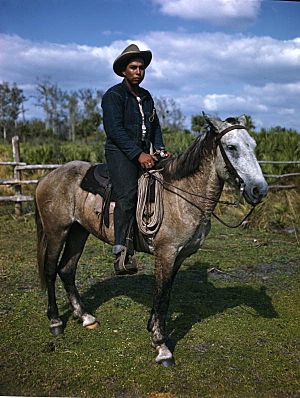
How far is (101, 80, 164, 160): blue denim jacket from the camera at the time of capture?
3.59 meters

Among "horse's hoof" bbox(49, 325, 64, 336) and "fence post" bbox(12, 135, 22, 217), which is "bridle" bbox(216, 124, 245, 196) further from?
"fence post" bbox(12, 135, 22, 217)

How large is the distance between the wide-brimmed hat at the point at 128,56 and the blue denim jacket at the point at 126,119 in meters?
0.14

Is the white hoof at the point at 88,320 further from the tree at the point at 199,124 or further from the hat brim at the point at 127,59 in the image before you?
the hat brim at the point at 127,59

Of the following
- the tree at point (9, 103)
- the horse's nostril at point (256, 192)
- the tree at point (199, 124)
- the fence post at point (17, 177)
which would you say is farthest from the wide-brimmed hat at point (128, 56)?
the tree at point (9, 103)

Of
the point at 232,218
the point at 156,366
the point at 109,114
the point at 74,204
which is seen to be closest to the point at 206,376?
the point at 156,366

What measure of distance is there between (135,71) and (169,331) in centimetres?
247

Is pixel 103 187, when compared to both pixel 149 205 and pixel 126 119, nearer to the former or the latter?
pixel 149 205

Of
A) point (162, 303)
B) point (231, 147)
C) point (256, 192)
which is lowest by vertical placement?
point (162, 303)

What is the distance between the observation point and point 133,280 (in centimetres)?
586

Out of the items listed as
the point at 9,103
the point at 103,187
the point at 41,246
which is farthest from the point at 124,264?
the point at 9,103

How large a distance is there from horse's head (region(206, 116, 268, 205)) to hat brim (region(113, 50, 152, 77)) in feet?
3.13

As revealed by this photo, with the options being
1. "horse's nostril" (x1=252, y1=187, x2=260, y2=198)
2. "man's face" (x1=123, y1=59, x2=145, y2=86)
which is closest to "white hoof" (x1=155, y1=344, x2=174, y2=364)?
"horse's nostril" (x1=252, y1=187, x2=260, y2=198)

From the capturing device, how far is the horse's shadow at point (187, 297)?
4621 millimetres

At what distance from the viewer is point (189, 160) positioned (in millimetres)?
3535
